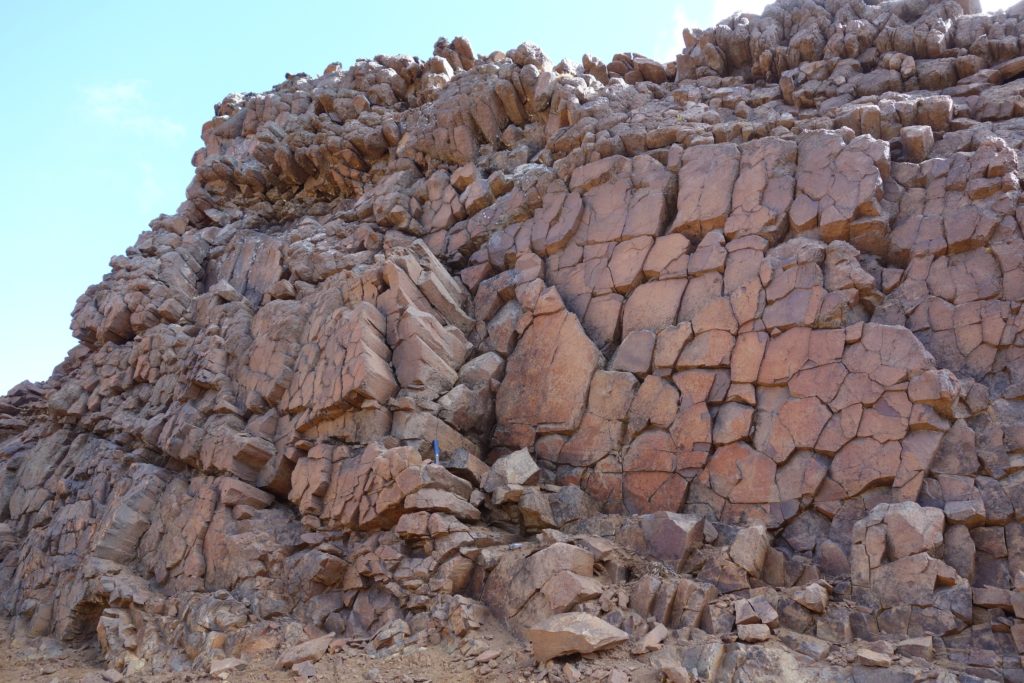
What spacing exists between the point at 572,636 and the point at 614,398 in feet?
15.3

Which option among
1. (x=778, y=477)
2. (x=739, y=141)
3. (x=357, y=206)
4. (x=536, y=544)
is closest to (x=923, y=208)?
(x=739, y=141)

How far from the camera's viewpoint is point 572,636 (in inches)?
326

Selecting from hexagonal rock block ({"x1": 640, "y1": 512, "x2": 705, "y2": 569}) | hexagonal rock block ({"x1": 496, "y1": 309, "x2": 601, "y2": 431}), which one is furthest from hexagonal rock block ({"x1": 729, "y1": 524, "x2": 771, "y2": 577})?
hexagonal rock block ({"x1": 496, "y1": 309, "x2": 601, "y2": 431})

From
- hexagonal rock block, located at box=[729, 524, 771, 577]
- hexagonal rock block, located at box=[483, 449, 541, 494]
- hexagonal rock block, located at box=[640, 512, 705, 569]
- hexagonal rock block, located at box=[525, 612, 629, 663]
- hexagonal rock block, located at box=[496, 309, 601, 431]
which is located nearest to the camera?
hexagonal rock block, located at box=[525, 612, 629, 663]

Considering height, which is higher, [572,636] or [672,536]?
[672,536]

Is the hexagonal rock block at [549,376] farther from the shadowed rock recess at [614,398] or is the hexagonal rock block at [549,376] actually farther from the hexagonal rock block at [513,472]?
the hexagonal rock block at [513,472]

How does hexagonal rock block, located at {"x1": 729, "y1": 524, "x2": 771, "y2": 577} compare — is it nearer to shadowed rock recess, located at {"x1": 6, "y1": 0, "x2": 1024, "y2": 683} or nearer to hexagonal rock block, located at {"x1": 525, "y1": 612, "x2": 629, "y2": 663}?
shadowed rock recess, located at {"x1": 6, "y1": 0, "x2": 1024, "y2": 683}

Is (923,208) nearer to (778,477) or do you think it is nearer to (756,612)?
(778,477)

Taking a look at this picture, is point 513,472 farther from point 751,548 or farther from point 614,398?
point 751,548

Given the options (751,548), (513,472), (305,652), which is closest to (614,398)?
(513,472)

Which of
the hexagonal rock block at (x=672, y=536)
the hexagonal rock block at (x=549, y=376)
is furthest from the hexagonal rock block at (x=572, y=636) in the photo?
the hexagonal rock block at (x=549, y=376)

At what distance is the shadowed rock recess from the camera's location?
8922 mm

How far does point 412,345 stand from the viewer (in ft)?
44.0

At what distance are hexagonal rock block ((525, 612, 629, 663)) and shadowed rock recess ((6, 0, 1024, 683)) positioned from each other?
6 centimetres
